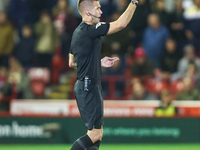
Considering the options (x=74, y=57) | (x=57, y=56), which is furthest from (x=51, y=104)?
(x=74, y=57)

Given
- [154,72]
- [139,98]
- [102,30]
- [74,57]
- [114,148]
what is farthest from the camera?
[154,72]

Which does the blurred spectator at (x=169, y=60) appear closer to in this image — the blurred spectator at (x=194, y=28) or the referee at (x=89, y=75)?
the blurred spectator at (x=194, y=28)

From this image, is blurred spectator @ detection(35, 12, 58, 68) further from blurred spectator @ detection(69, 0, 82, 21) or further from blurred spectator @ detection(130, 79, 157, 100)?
blurred spectator @ detection(130, 79, 157, 100)

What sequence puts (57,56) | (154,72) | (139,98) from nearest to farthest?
(139,98)
(154,72)
(57,56)

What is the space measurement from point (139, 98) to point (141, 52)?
1363 mm

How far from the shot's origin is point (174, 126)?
11.3 meters

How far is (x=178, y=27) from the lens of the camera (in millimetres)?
13328

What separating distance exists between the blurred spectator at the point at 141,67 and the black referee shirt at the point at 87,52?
21.5 ft

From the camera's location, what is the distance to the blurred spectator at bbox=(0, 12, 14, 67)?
13.7 meters

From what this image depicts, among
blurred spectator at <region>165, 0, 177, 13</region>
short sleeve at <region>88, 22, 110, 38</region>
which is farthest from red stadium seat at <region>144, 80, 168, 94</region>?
short sleeve at <region>88, 22, 110, 38</region>

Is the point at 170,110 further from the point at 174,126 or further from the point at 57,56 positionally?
the point at 57,56

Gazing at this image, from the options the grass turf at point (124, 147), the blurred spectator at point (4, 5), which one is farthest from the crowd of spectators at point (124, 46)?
the grass turf at point (124, 147)

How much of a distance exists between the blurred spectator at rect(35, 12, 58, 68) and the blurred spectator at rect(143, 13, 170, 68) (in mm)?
2709

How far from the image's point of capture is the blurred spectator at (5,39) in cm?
1368
